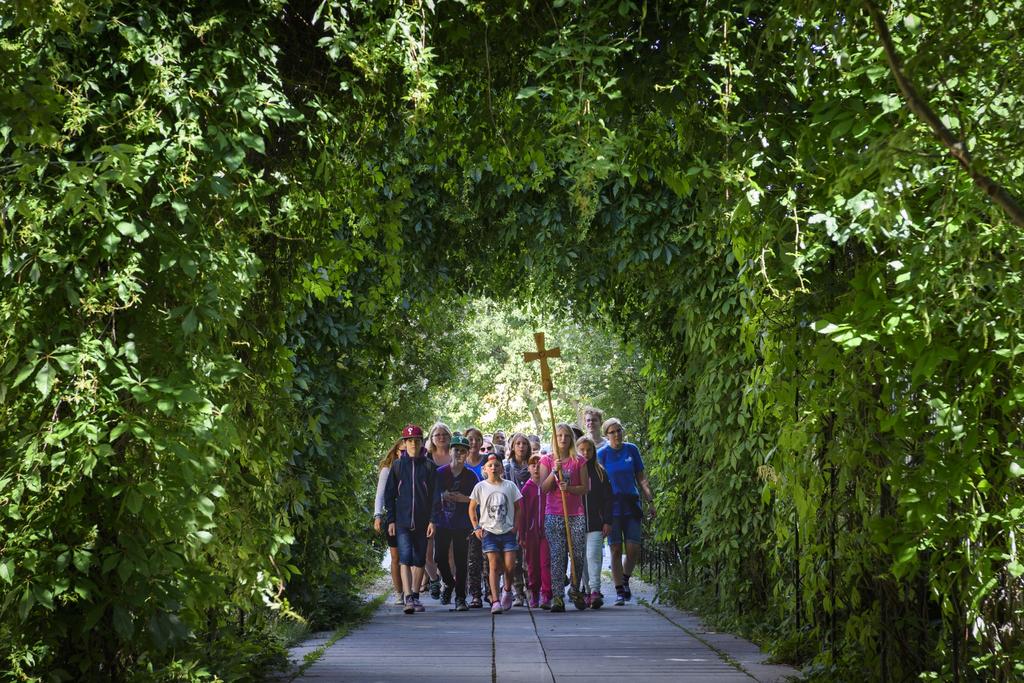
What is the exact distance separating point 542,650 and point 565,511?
12.0 ft

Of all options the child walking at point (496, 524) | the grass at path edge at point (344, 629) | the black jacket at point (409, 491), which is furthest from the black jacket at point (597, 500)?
the grass at path edge at point (344, 629)

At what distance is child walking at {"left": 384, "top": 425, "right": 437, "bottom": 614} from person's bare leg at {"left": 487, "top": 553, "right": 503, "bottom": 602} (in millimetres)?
770

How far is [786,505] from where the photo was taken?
7605 millimetres

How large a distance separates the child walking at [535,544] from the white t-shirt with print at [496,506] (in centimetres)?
56

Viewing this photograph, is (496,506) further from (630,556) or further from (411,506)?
(630,556)

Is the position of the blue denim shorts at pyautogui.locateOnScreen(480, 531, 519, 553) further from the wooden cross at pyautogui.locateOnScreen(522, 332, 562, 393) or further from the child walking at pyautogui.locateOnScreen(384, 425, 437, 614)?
the wooden cross at pyautogui.locateOnScreen(522, 332, 562, 393)

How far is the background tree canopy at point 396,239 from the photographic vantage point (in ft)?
13.6

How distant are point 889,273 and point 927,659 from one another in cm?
247

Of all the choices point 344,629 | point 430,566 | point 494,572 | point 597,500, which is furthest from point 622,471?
point 344,629

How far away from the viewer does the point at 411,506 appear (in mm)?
13281

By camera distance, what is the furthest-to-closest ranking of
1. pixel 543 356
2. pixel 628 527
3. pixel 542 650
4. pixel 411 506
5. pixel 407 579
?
pixel 543 356 < pixel 628 527 < pixel 411 506 < pixel 407 579 < pixel 542 650

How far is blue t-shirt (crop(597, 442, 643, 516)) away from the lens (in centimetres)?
1355

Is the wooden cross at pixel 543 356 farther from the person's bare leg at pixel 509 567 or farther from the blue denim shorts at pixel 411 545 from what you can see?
the blue denim shorts at pixel 411 545

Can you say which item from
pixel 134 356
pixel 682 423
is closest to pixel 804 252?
pixel 134 356
